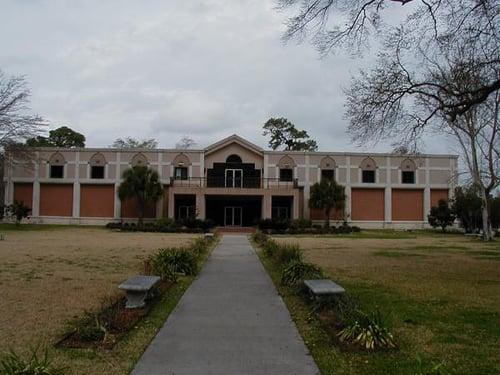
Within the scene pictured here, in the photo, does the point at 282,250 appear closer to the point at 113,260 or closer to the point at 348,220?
the point at 113,260

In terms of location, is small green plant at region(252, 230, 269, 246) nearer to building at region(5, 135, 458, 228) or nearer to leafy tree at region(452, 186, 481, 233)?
building at region(5, 135, 458, 228)

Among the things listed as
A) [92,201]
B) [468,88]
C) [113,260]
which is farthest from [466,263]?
[92,201]

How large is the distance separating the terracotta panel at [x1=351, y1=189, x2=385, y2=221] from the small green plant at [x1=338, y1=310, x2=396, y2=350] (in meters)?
48.6

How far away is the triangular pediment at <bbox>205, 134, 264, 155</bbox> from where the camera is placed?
5522 cm

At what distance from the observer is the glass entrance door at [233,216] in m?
55.6

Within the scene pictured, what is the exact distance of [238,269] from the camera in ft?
54.5

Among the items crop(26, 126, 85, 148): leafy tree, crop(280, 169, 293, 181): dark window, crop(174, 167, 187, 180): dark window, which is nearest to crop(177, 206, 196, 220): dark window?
crop(174, 167, 187, 180): dark window

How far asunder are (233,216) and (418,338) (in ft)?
158

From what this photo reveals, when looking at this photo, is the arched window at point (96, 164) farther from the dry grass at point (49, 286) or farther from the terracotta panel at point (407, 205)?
the dry grass at point (49, 286)

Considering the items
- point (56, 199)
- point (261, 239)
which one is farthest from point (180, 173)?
point (261, 239)

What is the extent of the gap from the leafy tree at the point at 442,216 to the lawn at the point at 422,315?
34.4m

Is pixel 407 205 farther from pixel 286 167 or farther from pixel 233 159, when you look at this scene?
pixel 233 159

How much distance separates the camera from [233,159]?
56.0 metres

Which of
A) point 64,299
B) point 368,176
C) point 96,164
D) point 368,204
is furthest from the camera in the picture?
point 368,176
